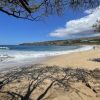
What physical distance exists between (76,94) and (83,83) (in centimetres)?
169

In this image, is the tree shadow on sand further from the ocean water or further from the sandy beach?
the ocean water

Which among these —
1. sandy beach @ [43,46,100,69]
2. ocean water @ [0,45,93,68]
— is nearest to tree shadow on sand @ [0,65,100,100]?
sandy beach @ [43,46,100,69]

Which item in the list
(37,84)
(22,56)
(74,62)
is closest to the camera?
(37,84)

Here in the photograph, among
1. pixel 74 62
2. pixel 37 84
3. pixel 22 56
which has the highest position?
pixel 37 84

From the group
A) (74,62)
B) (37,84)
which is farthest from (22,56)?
(37,84)

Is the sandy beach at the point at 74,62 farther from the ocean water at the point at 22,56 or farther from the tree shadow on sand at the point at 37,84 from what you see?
the tree shadow on sand at the point at 37,84

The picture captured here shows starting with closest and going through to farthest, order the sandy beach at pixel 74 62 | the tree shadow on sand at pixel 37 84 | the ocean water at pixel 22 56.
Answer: the tree shadow on sand at pixel 37 84, the sandy beach at pixel 74 62, the ocean water at pixel 22 56

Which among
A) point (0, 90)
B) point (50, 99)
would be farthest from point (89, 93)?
point (0, 90)

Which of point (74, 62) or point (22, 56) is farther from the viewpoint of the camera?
point (22, 56)

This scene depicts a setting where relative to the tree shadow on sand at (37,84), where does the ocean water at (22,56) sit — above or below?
below

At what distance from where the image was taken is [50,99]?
25.6ft

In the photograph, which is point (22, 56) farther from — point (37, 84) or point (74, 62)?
point (37, 84)

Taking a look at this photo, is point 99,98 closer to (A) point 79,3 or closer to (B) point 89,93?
(B) point 89,93

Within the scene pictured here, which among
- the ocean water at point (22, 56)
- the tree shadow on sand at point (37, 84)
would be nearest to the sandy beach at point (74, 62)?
the ocean water at point (22, 56)
